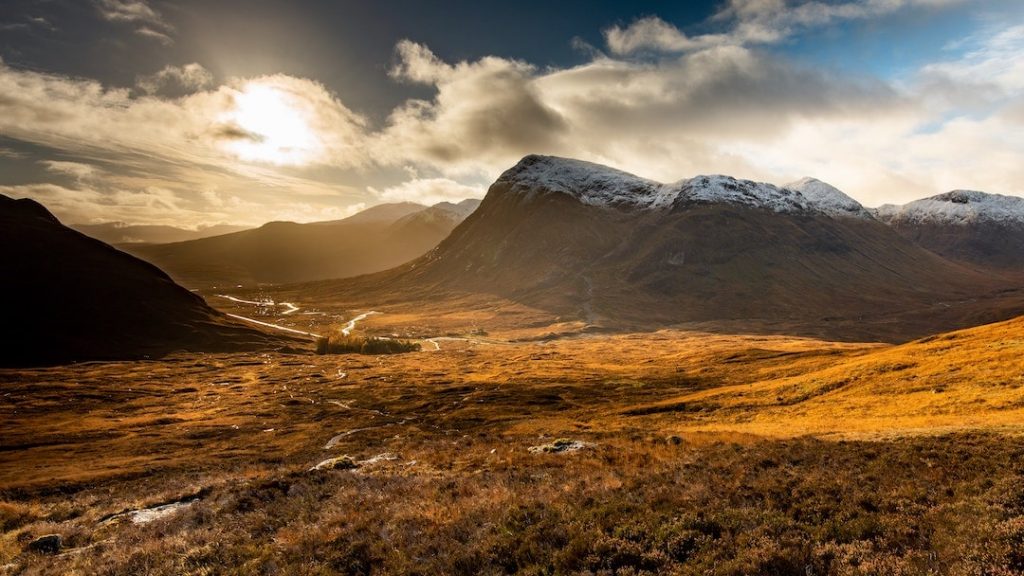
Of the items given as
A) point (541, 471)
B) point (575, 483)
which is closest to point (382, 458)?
point (541, 471)

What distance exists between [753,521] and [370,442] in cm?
3922

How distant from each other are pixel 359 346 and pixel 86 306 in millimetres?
82026

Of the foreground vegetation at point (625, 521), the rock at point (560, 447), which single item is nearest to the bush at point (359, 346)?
the rock at point (560, 447)

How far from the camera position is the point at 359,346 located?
5591 inches

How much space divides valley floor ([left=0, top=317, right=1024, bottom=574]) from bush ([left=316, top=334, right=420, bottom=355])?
7336cm

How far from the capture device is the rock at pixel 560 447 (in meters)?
30.7

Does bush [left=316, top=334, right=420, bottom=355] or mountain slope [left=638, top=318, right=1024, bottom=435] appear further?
bush [left=316, top=334, right=420, bottom=355]

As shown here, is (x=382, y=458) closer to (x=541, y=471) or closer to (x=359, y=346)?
(x=541, y=471)

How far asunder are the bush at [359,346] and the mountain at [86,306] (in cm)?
1867

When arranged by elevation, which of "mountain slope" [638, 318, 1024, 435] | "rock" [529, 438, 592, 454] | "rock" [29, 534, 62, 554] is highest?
"mountain slope" [638, 318, 1024, 435]

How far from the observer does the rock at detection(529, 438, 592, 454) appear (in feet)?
101

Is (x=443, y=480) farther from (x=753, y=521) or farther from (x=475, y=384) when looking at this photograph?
(x=475, y=384)

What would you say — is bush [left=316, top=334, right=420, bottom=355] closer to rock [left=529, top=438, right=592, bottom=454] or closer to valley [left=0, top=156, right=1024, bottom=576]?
valley [left=0, top=156, right=1024, bottom=576]

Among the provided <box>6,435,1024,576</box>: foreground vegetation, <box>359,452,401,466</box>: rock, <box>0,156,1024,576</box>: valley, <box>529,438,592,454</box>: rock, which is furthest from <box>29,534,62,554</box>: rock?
<box>529,438,592,454</box>: rock
